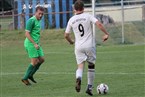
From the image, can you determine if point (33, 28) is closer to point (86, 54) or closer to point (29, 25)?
point (29, 25)

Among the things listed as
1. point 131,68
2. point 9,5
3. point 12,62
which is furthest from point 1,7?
point 131,68

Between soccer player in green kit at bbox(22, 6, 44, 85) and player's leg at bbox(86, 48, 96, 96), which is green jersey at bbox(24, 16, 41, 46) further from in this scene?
player's leg at bbox(86, 48, 96, 96)

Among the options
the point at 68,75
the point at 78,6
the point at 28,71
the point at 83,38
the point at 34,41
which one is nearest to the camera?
the point at 78,6

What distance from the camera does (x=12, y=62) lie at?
861 inches

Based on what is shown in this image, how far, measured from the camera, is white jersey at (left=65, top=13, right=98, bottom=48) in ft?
37.5

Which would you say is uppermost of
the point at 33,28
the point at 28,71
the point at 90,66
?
the point at 33,28

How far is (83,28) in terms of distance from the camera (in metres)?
11.5

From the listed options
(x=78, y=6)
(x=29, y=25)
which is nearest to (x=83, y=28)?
(x=78, y=6)

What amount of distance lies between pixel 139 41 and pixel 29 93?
1868cm

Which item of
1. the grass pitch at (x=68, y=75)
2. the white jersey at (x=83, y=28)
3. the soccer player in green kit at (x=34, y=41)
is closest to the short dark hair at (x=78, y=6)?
the white jersey at (x=83, y=28)

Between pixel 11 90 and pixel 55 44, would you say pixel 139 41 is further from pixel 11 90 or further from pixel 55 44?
pixel 11 90

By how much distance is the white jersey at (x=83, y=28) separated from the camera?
11430mm

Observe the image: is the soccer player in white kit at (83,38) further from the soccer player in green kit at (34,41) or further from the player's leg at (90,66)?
Result: the soccer player in green kit at (34,41)

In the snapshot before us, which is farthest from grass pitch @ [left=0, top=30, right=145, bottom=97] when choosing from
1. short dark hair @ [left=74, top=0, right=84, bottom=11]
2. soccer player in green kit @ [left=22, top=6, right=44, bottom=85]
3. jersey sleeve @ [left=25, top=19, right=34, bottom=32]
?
short dark hair @ [left=74, top=0, right=84, bottom=11]
